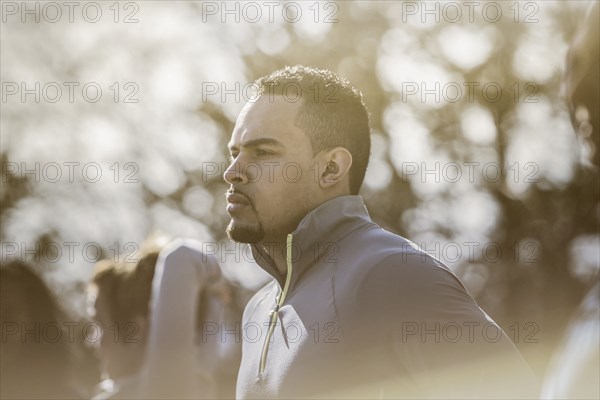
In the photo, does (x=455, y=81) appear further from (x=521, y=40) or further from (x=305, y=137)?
(x=305, y=137)

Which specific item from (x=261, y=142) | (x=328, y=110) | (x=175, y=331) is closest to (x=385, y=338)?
(x=261, y=142)

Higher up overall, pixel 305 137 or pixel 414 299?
pixel 305 137

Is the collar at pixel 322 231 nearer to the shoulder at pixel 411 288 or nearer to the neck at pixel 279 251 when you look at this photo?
the neck at pixel 279 251

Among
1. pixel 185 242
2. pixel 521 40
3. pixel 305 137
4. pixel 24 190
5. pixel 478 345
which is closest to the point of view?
pixel 478 345

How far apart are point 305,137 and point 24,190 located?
46.2 ft

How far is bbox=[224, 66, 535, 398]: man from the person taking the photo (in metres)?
2.92

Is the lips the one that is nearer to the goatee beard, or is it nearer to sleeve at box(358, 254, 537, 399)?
the goatee beard

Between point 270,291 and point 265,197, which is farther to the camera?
point 270,291

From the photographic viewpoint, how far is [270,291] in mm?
3879

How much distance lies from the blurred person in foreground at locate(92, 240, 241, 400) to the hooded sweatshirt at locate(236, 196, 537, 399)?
107 cm

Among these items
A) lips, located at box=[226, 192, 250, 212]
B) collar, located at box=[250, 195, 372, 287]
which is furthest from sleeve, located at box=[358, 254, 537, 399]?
lips, located at box=[226, 192, 250, 212]

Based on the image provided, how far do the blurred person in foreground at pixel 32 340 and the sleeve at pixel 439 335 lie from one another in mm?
2470

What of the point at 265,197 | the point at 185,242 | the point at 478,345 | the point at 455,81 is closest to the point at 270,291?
the point at 265,197

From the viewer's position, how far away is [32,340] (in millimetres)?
4973
